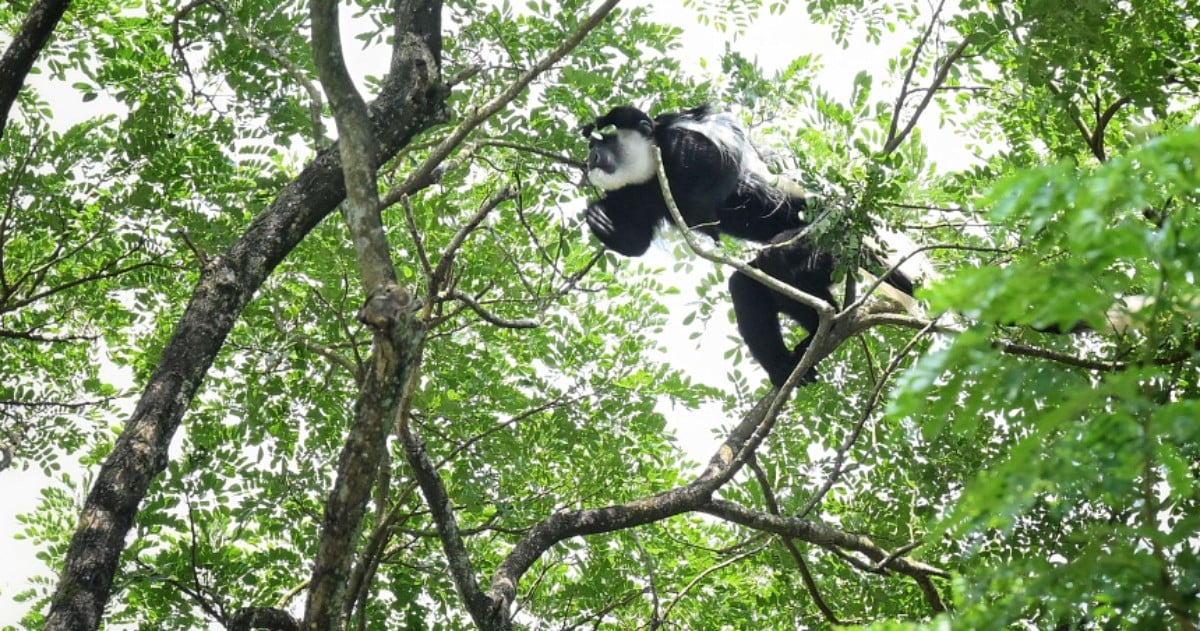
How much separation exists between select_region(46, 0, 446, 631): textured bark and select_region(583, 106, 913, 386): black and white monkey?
1124 mm

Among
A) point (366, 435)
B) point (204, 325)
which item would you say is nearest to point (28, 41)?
point (204, 325)

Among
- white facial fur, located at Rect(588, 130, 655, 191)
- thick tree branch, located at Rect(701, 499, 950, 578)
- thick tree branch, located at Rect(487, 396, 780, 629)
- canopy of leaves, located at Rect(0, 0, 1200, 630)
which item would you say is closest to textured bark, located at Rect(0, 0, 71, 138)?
canopy of leaves, located at Rect(0, 0, 1200, 630)

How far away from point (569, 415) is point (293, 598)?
1.14 m

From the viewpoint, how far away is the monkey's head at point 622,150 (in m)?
4.04

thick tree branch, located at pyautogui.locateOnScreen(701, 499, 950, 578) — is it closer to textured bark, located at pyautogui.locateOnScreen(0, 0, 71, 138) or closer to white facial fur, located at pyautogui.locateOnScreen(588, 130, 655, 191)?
white facial fur, located at pyautogui.locateOnScreen(588, 130, 655, 191)

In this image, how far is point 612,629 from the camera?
416cm

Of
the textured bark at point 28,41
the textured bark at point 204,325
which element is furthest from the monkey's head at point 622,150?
→ the textured bark at point 28,41

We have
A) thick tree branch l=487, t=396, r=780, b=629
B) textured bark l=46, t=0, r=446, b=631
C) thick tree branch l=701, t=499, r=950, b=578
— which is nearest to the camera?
textured bark l=46, t=0, r=446, b=631

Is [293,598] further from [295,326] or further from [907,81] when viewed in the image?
[907,81]

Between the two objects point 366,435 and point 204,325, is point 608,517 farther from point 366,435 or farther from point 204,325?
point 366,435

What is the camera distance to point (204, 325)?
2.59m

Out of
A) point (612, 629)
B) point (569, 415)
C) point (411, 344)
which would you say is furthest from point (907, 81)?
point (612, 629)

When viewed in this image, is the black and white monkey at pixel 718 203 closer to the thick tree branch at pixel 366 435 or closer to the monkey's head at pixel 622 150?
the monkey's head at pixel 622 150

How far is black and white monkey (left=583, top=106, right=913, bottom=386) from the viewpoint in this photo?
3977 mm
